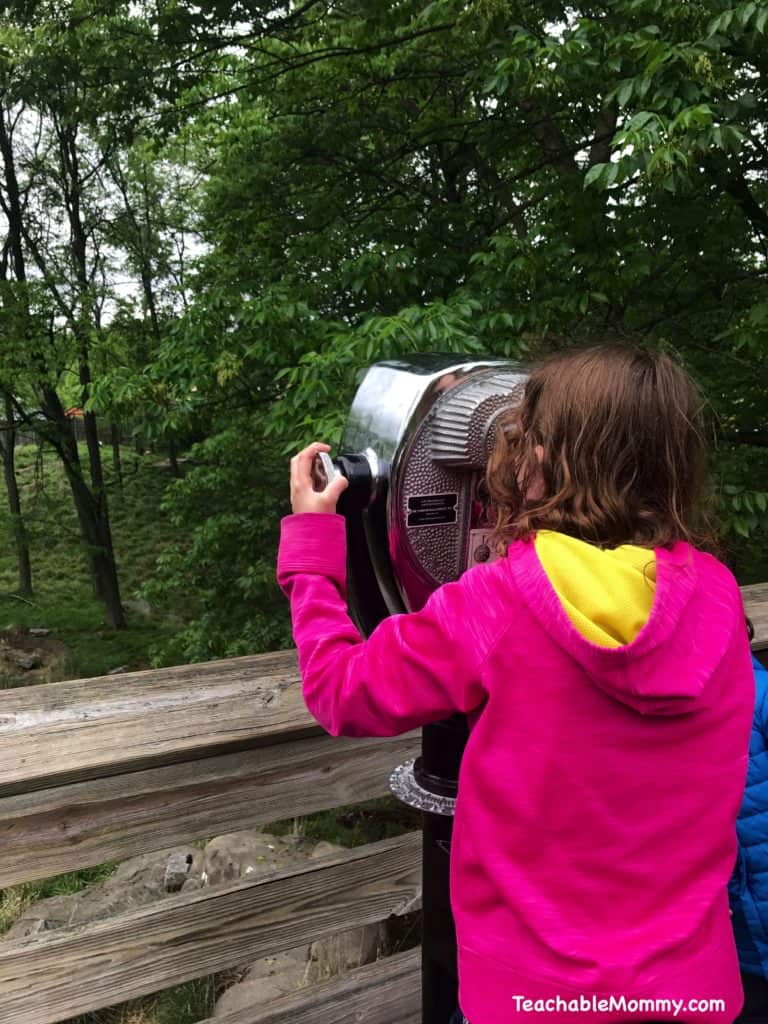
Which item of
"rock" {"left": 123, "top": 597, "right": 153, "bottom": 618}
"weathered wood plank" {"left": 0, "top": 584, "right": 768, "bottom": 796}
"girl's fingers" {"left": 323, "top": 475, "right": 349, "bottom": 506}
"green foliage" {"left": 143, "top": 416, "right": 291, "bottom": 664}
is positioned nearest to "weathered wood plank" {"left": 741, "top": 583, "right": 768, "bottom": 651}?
"weathered wood plank" {"left": 0, "top": 584, "right": 768, "bottom": 796}

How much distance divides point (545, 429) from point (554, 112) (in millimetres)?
4658

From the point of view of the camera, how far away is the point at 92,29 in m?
5.52

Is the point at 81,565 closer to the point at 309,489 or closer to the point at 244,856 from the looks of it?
the point at 244,856

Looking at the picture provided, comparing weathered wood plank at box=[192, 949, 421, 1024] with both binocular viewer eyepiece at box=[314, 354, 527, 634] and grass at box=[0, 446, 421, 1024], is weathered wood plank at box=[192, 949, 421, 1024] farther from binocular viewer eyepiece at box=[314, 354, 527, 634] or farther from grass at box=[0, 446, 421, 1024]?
grass at box=[0, 446, 421, 1024]

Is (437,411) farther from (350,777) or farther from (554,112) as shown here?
(554,112)

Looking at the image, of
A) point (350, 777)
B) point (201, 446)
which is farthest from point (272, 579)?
point (350, 777)

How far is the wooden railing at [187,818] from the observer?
134 cm

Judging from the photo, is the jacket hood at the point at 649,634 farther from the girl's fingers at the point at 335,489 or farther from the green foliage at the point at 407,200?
the green foliage at the point at 407,200

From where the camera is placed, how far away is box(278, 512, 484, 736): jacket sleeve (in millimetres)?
932

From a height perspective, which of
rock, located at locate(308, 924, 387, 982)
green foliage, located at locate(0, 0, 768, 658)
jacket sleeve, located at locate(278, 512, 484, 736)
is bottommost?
rock, located at locate(308, 924, 387, 982)

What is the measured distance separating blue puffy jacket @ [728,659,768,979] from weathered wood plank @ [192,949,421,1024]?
80 cm

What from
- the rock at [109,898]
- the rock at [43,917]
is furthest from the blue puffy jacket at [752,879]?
the rock at [43,917]

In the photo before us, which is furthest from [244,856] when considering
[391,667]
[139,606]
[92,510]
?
[139,606]

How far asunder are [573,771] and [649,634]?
17cm
